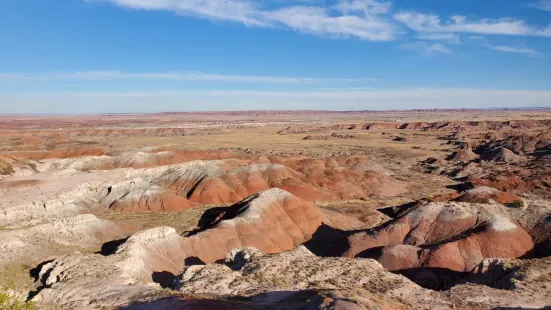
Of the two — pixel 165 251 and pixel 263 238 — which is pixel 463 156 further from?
pixel 165 251

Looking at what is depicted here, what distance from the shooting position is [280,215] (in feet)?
149

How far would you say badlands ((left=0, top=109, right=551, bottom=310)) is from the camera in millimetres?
23438

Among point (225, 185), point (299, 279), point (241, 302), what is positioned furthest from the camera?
point (225, 185)

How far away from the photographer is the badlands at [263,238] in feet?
76.9

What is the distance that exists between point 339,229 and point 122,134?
475 feet

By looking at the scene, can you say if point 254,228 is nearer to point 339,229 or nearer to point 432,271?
point 339,229

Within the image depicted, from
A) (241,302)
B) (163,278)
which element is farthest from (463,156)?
(241,302)

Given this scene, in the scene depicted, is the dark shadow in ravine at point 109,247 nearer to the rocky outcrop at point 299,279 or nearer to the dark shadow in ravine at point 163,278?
the dark shadow in ravine at point 163,278

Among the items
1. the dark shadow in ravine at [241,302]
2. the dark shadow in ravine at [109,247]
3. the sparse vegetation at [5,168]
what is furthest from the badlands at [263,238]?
the sparse vegetation at [5,168]

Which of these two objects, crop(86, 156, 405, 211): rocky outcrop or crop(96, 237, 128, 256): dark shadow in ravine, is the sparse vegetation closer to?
crop(86, 156, 405, 211): rocky outcrop

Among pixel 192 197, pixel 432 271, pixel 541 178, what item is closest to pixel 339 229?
pixel 432 271

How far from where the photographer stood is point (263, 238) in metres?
40.7

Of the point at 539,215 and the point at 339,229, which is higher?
the point at 539,215

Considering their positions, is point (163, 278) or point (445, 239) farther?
point (445, 239)
